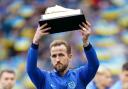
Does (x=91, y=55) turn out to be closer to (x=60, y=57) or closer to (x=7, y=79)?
(x=60, y=57)

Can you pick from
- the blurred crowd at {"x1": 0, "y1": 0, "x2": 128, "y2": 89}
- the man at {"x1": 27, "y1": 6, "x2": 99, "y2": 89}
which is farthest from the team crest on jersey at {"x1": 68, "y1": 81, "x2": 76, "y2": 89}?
the blurred crowd at {"x1": 0, "y1": 0, "x2": 128, "y2": 89}

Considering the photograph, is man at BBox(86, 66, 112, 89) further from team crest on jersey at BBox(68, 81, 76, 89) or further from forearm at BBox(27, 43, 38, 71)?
forearm at BBox(27, 43, 38, 71)

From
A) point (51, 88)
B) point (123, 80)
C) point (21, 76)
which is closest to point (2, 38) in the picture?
point (21, 76)

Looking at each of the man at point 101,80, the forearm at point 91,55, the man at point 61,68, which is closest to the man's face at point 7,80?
the man at point 101,80

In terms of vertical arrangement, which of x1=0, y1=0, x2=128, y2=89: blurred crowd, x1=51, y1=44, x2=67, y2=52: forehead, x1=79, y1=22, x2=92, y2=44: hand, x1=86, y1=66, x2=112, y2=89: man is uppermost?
x1=79, y1=22, x2=92, y2=44: hand

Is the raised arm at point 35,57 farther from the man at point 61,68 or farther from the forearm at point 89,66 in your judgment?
the forearm at point 89,66

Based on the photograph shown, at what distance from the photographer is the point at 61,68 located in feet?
13.9

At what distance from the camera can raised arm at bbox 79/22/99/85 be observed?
13.6ft

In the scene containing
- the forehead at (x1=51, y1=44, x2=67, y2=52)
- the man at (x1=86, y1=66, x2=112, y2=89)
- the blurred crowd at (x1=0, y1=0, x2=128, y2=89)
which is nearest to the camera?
the forehead at (x1=51, y1=44, x2=67, y2=52)

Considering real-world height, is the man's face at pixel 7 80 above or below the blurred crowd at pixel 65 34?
above

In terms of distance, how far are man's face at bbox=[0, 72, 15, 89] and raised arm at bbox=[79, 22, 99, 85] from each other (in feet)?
8.24

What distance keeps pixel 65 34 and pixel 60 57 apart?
472 centimetres

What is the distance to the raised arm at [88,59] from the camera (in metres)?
4.16

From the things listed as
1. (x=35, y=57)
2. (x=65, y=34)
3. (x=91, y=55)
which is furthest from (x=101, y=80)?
(x=35, y=57)
